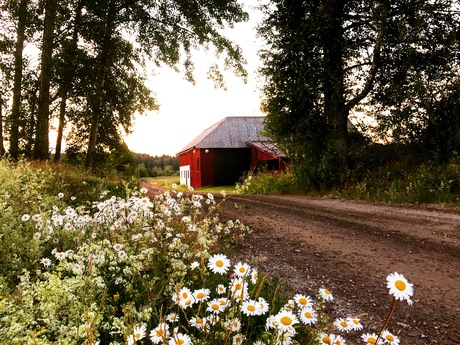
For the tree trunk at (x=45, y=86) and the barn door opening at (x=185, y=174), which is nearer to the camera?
the tree trunk at (x=45, y=86)

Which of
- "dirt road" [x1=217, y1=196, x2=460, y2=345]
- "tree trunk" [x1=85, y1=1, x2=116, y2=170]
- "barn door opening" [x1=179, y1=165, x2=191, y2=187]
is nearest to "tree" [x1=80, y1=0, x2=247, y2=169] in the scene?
"tree trunk" [x1=85, y1=1, x2=116, y2=170]

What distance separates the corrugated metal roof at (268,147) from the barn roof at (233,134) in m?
0.97

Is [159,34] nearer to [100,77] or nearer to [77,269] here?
[100,77]

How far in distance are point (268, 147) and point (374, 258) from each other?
2820 centimetres

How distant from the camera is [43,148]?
12703mm

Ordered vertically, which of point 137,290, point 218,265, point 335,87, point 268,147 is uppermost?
point 335,87

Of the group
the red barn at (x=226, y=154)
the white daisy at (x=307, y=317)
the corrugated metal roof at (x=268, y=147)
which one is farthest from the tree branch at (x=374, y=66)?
the red barn at (x=226, y=154)

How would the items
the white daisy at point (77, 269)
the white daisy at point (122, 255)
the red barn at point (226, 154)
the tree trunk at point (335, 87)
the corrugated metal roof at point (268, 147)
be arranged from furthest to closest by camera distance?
the red barn at point (226, 154) → the corrugated metal roof at point (268, 147) → the tree trunk at point (335, 87) → the white daisy at point (122, 255) → the white daisy at point (77, 269)

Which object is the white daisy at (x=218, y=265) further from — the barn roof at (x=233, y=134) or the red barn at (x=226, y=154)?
the barn roof at (x=233, y=134)

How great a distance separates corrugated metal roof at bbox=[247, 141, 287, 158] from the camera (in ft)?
98.1

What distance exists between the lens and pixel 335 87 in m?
13.2

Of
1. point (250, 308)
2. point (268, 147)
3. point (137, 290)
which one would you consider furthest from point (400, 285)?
point (268, 147)

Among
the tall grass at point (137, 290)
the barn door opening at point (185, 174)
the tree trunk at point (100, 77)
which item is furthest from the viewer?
the barn door opening at point (185, 174)

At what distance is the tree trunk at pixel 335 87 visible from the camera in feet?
44.2
